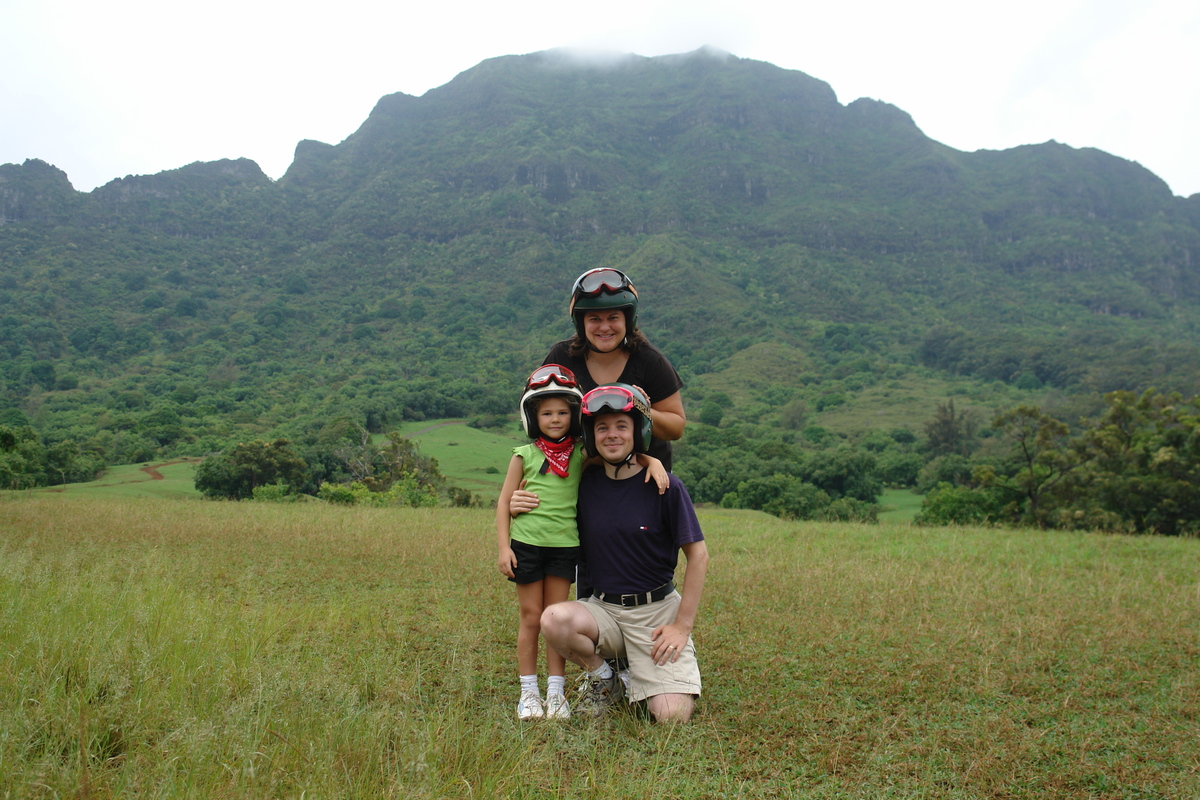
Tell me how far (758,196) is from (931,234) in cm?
4253

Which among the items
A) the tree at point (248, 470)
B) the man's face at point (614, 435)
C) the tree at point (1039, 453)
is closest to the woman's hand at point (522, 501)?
the man's face at point (614, 435)

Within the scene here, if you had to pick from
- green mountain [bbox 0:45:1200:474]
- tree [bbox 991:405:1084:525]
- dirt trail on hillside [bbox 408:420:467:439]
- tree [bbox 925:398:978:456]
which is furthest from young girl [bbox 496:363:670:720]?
tree [bbox 925:398:978:456]

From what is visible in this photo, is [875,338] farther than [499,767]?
Yes

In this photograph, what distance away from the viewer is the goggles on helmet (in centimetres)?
384

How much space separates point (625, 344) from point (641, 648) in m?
1.69

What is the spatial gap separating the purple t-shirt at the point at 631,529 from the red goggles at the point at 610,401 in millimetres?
459

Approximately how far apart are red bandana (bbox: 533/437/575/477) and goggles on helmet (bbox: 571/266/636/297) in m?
0.82

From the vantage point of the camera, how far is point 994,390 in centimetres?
10112

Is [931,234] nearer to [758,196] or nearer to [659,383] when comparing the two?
[758,196]

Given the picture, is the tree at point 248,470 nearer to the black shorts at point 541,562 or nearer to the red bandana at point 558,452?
the black shorts at point 541,562

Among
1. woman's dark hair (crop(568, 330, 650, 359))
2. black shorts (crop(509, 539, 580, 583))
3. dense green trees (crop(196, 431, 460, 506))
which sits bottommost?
dense green trees (crop(196, 431, 460, 506))

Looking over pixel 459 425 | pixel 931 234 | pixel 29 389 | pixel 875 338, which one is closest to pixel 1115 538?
pixel 459 425

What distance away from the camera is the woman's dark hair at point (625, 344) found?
404 centimetres

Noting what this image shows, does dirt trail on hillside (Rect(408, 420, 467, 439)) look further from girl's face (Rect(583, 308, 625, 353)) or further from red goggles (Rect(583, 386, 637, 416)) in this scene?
red goggles (Rect(583, 386, 637, 416))
